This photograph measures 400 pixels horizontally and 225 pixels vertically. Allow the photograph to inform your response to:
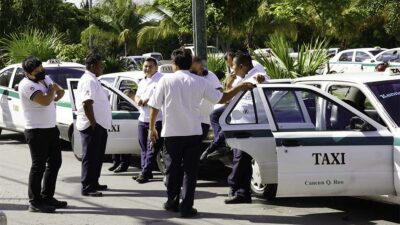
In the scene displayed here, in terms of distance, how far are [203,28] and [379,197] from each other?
4.99 meters

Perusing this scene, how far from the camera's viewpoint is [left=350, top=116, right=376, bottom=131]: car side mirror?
6234 millimetres

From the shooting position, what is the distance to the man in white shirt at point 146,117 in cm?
862

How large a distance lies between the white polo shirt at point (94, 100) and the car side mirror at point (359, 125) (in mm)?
3093

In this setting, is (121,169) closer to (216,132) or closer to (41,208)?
(216,132)

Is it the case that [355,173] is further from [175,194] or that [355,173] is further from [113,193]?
[113,193]

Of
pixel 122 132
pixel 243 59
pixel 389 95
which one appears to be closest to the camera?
pixel 389 95

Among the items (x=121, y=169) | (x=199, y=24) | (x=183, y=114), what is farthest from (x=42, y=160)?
(x=199, y=24)

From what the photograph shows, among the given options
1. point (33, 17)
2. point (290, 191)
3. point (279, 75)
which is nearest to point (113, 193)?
point (290, 191)

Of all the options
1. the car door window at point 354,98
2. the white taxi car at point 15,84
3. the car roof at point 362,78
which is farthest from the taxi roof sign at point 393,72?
the white taxi car at point 15,84

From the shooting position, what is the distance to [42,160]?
7.00 meters

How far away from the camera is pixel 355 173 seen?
6.20 metres

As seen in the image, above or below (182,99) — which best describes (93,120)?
below

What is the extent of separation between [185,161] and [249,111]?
999 mm

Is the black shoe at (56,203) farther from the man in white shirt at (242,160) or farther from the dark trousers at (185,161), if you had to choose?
the man in white shirt at (242,160)
